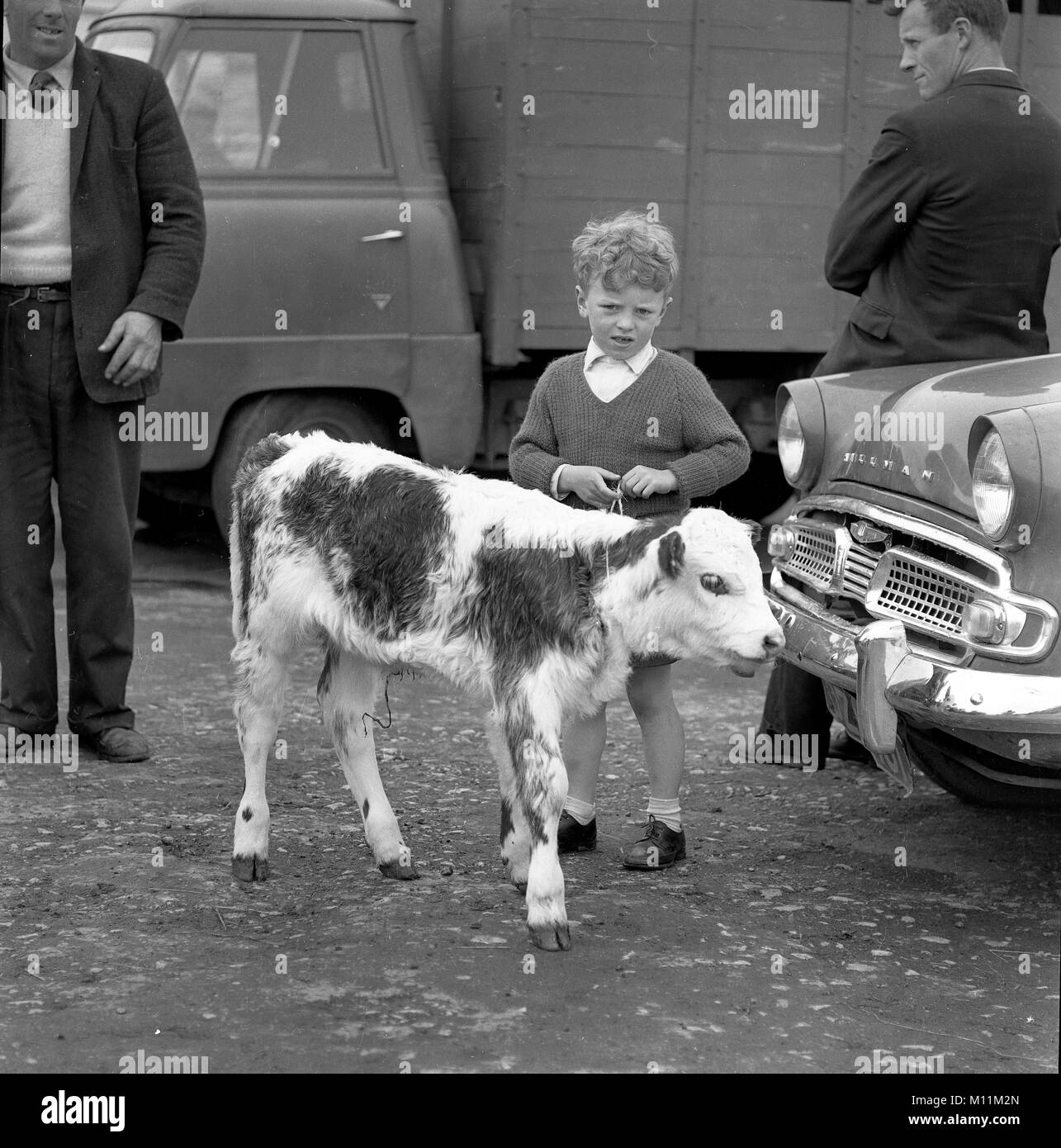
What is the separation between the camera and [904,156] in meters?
4.67

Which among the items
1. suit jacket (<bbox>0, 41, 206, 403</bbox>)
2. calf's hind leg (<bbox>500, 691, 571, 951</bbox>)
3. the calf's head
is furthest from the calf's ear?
suit jacket (<bbox>0, 41, 206, 403</bbox>)

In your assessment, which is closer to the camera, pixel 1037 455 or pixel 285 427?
pixel 1037 455

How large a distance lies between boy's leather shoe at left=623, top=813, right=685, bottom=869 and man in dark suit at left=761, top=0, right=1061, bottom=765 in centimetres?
155

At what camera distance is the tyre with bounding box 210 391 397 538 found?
763 cm

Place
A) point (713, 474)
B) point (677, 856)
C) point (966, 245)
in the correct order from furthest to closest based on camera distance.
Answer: point (966, 245) → point (677, 856) → point (713, 474)

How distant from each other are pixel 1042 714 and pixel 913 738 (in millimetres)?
643

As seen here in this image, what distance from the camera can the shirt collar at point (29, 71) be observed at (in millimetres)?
5148

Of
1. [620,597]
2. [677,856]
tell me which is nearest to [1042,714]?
[620,597]

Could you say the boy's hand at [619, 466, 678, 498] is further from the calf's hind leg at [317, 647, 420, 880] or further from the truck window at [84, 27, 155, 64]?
the truck window at [84, 27, 155, 64]

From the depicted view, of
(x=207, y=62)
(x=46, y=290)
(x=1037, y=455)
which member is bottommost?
(x=1037, y=455)

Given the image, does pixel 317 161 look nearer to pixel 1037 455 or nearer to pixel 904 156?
pixel 904 156

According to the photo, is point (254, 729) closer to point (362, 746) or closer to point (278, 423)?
point (362, 746)

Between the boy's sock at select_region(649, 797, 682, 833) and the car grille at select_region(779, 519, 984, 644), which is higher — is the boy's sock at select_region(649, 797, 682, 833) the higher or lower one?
the lower one

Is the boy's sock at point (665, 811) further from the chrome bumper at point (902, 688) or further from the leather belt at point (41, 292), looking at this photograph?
the leather belt at point (41, 292)
